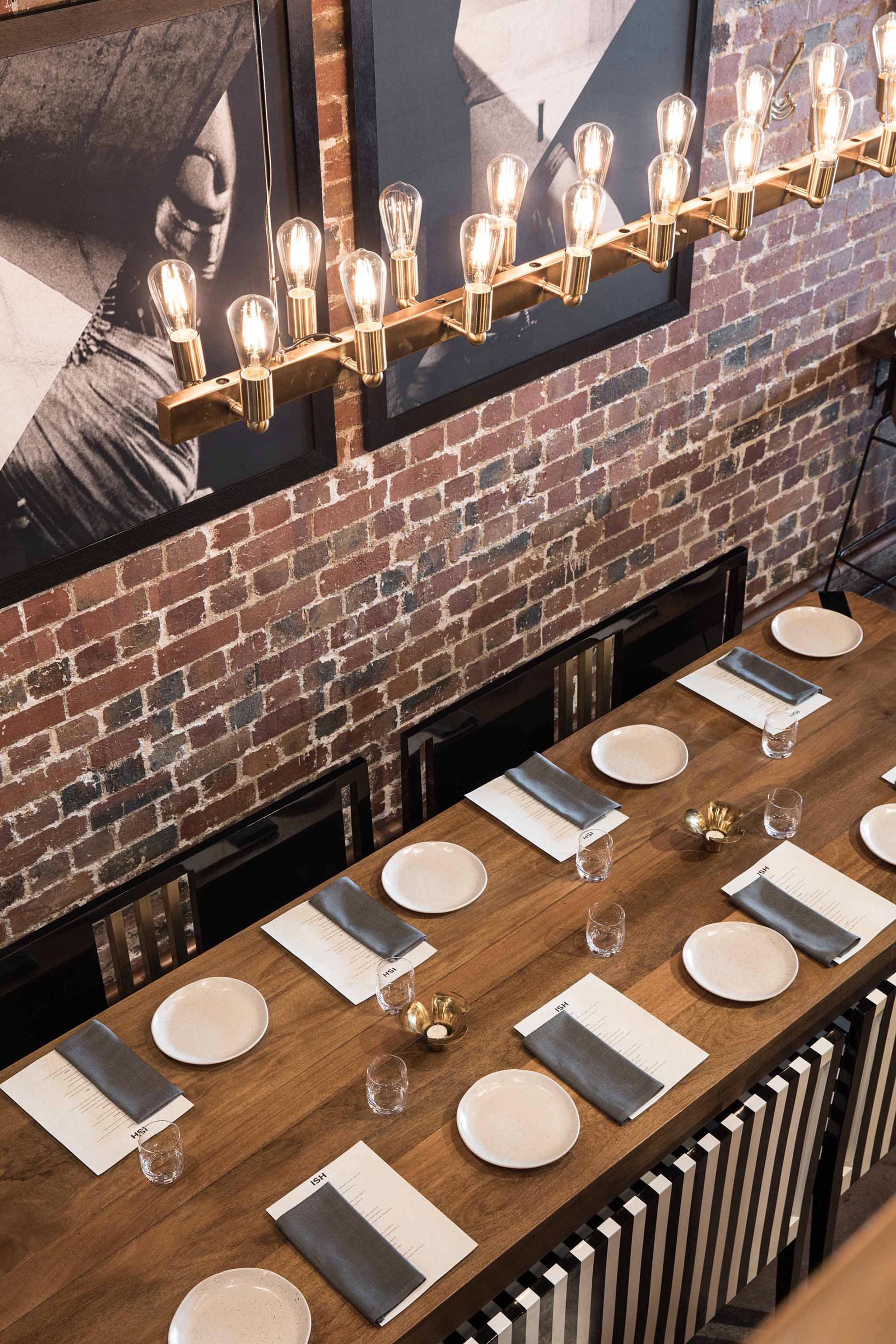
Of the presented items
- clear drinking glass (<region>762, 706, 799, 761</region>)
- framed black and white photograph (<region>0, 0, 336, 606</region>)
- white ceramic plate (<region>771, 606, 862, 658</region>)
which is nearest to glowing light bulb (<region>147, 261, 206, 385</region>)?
framed black and white photograph (<region>0, 0, 336, 606</region>)

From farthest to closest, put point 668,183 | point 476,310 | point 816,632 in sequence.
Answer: point 816,632, point 668,183, point 476,310

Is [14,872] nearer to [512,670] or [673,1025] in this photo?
[512,670]

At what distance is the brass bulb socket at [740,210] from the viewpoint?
222 centimetres

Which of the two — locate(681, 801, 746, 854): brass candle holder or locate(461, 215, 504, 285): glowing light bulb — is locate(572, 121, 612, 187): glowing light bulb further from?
locate(681, 801, 746, 854): brass candle holder

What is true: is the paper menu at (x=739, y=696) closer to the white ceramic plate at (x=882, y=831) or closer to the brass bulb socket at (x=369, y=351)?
the white ceramic plate at (x=882, y=831)

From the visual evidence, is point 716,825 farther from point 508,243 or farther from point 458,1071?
point 508,243

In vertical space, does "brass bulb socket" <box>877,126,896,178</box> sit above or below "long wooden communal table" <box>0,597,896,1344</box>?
above

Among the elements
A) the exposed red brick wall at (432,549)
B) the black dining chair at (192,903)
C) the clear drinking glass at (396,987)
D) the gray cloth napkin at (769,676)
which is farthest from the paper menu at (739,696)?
the clear drinking glass at (396,987)

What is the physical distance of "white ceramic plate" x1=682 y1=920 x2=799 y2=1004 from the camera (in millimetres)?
2369

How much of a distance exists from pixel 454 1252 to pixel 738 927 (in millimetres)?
827

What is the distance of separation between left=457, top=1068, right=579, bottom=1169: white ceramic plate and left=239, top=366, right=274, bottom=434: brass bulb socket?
3.68ft

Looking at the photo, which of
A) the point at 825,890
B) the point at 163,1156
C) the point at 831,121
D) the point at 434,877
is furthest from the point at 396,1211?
the point at 831,121

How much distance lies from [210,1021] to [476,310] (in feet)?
4.16

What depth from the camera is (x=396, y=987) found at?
2.31 metres
